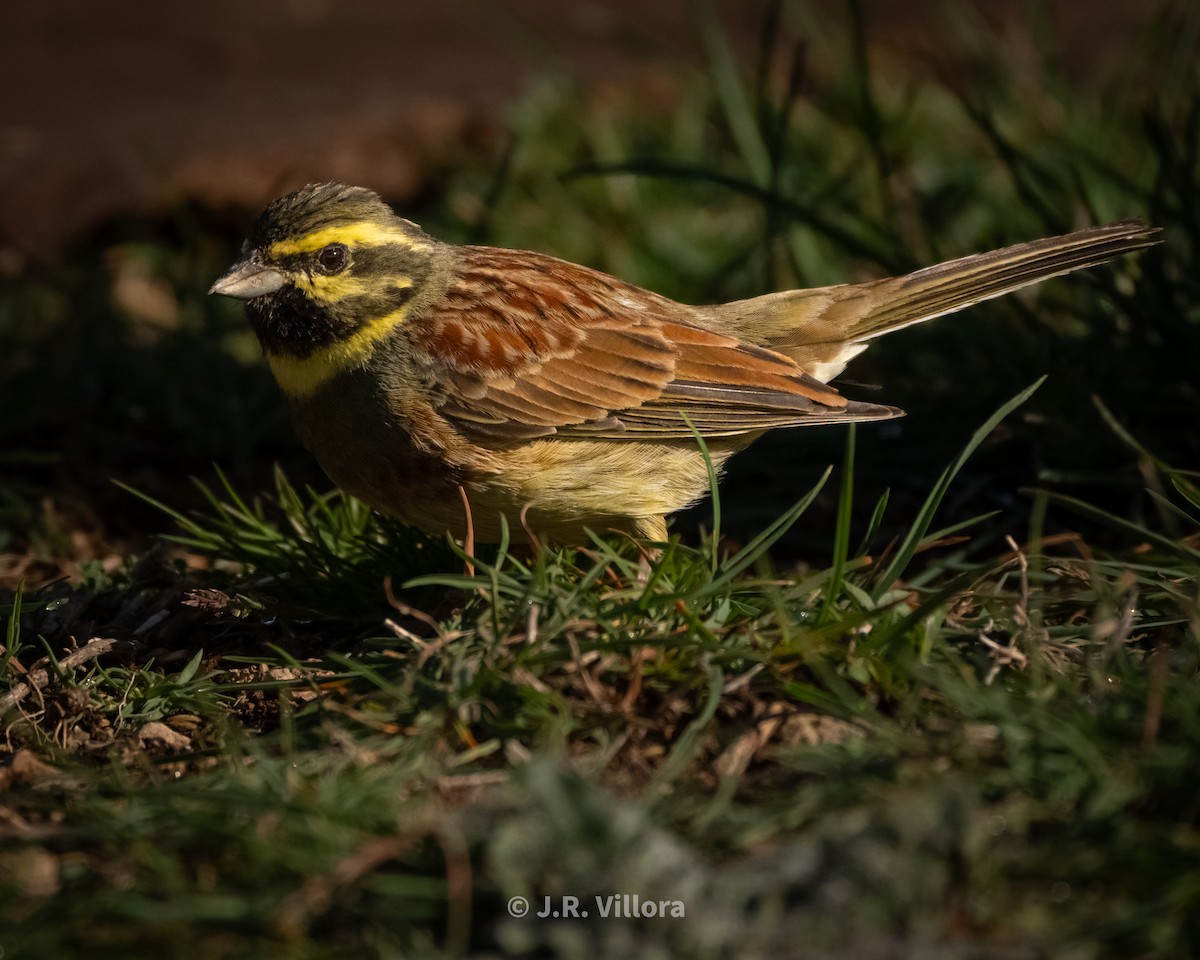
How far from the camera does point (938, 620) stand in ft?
12.6

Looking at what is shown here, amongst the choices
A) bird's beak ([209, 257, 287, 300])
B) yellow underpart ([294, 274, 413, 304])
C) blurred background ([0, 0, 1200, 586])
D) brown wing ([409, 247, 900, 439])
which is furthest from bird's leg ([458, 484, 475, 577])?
blurred background ([0, 0, 1200, 586])

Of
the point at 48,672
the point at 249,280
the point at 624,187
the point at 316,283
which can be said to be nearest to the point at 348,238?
the point at 316,283

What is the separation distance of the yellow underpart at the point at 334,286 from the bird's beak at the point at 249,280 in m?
0.08

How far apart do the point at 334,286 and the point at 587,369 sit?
0.89 meters

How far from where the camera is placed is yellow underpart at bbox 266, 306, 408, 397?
4.67m

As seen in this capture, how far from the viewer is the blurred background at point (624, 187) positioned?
5477mm

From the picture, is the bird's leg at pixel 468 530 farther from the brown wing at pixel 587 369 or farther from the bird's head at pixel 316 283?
the bird's head at pixel 316 283

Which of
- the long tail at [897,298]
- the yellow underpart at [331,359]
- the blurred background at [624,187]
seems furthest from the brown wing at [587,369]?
the blurred background at [624,187]

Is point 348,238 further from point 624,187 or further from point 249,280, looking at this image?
point 624,187

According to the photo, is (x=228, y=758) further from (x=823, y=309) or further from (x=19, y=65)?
(x=19, y=65)

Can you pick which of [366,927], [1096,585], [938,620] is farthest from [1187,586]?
[366,927]

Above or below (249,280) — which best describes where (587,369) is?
below

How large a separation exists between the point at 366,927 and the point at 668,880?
646 mm

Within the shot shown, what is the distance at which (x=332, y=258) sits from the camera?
186 inches
